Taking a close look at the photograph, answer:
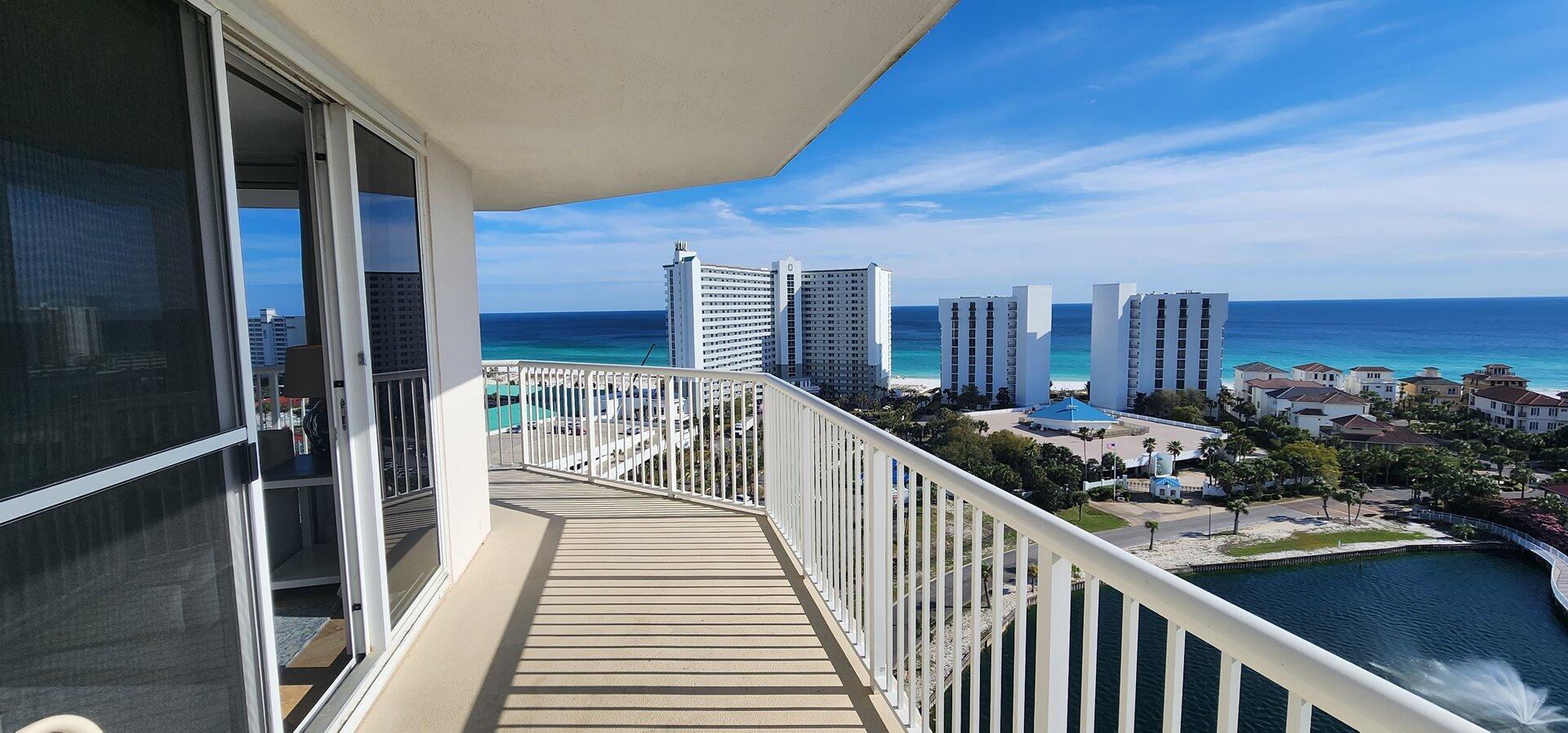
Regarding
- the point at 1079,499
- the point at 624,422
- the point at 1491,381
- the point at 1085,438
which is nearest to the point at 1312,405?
the point at 1491,381

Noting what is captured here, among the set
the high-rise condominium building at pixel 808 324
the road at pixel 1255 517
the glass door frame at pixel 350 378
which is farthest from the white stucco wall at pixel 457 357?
the high-rise condominium building at pixel 808 324

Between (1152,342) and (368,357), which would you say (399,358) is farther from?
(1152,342)

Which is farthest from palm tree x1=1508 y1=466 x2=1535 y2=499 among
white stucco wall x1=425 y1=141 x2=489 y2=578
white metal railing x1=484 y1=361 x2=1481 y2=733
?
white stucco wall x1=425 y1=141 x2=489 y2=578

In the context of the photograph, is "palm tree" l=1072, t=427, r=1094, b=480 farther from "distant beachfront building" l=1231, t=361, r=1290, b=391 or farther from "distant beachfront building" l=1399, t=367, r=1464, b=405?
"distant beachfront building" l=1399, t=367, r=1464, b=405

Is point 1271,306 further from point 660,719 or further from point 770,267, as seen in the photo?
point 660,719

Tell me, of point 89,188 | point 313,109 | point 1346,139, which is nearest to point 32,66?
point 89,188
